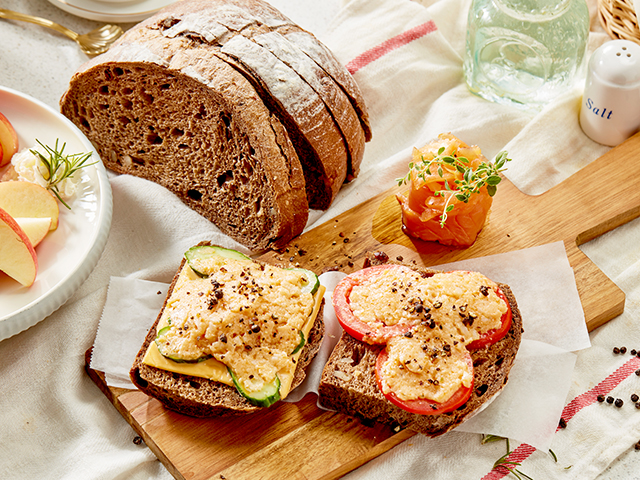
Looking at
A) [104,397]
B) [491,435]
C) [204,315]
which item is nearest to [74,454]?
[104,397]

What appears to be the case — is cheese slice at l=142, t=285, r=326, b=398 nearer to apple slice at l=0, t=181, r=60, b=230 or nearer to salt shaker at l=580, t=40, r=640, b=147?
apple slice at l=0, t=181, r=60, b=230

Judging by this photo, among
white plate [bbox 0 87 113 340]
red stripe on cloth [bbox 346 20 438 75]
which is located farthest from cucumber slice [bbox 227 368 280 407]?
red stripe on cloth [bbox 346 20 438 75]

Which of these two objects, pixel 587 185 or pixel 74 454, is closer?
pixel 74 454

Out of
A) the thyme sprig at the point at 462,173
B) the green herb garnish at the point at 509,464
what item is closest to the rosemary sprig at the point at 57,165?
the thyme sprig at the point at 462,173

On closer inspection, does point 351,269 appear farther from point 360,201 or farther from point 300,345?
point 300,345

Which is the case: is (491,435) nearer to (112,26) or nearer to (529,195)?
(529,195)

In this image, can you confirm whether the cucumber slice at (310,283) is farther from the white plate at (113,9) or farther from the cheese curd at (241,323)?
the white plate at (113,9)

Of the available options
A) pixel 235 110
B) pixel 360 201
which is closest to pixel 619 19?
pixel 360 201
